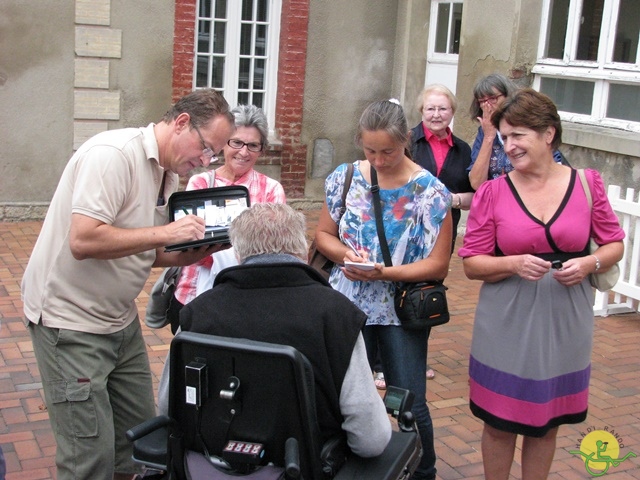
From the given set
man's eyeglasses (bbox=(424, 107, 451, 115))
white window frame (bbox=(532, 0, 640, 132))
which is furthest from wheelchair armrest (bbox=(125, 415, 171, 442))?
white window frame (bbox=(532, 0, 640, 132))

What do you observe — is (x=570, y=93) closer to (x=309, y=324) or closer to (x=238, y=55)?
(x=238, y=55)

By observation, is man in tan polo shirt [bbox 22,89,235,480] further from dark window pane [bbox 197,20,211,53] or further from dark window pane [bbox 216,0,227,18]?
dark window pane [bbox 216,0,227,18]

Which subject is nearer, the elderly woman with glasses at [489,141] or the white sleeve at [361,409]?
the white sleeve at [361,409]

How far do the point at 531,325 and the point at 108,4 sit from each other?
7413 mm

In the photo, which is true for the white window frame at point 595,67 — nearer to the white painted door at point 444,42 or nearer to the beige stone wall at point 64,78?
the white painted door at point 444,42

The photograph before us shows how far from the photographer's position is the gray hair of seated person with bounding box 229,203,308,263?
2.70 m

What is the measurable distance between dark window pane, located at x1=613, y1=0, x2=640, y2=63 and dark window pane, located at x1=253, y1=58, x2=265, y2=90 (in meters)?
4.55

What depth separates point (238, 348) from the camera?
2479 millimetres

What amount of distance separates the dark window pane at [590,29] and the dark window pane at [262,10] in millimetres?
Result: 4062

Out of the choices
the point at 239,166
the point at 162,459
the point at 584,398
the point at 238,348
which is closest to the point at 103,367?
the point at 162,459

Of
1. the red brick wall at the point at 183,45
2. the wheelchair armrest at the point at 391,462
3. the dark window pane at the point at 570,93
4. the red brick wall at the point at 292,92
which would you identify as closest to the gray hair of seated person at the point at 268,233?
the wheelchair armrest at the point at 391,462

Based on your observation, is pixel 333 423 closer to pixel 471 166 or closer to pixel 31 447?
→ pixel 31 447

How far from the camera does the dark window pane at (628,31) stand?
7.83m

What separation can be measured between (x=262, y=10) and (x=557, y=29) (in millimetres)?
3810
